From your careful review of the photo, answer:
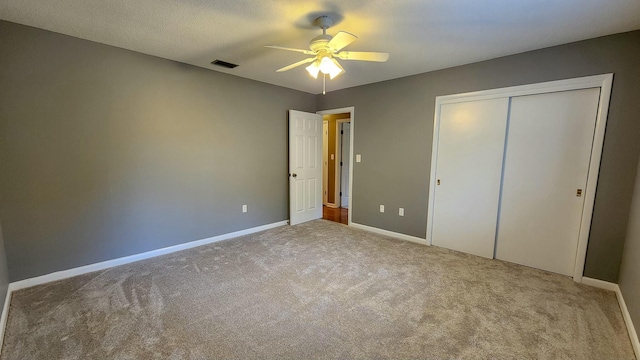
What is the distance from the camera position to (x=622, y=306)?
6.91ft

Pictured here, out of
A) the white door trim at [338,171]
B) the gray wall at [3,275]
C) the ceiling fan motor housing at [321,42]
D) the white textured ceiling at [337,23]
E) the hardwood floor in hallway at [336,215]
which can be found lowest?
the hardwood floor in hallway at [336,215]

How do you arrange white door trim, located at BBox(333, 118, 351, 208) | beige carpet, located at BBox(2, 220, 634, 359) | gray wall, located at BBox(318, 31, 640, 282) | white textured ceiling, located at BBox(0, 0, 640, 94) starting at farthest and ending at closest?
1. white door trim, located at BBox(333, 118, 351, 208)
2. gray wall, located at BBox(318, 31, 640, 282)
3. white textured ceiling, located at BBox(0, 0, 640, 94)
4. beige carpet, located at BBox(2, 220, 634, 359)

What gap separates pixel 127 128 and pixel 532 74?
4.41 metres

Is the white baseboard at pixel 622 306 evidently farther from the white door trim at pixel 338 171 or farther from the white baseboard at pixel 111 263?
the white door trim at pixel 338 171

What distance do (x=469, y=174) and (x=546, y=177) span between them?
728 millimetres

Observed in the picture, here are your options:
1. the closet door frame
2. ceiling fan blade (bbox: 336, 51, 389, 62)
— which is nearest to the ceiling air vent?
ceiling fan blade (bbox: 336, 51, 389, 62)

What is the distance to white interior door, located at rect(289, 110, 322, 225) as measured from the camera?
440cm

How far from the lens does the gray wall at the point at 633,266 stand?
184 centimetres

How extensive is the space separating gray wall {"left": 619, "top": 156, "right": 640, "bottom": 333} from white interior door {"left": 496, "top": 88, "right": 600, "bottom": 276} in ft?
1.16

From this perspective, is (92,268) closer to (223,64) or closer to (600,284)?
(223,64)

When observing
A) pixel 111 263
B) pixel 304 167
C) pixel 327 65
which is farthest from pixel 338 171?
pixel 111 263

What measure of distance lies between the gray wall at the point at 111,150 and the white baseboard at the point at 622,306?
13.1ft

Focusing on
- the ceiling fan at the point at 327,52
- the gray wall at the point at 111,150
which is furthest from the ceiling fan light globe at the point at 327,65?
the gray wall at the point at 111,150

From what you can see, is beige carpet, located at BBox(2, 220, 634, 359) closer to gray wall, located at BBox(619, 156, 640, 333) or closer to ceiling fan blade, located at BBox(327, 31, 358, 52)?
gray wall, located at BBox(619, 156, 640, 333)
